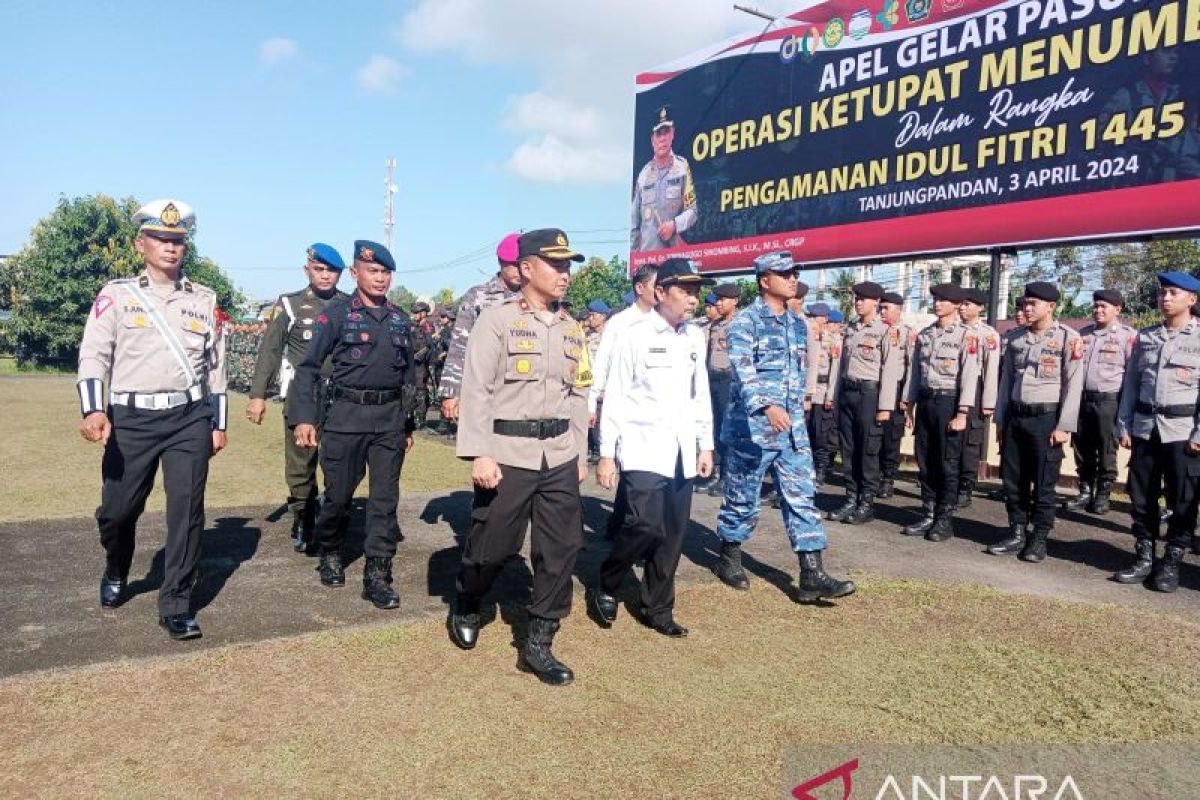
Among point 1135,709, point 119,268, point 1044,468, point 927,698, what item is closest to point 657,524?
point 927,698

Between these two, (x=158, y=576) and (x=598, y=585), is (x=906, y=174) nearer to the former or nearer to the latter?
(x=598, y=585)

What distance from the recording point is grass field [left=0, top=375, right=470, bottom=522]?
7.73 m

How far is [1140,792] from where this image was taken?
2.89 meters

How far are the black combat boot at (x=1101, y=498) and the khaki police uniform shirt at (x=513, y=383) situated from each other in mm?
6641

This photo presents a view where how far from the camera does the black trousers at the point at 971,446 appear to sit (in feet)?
23.7

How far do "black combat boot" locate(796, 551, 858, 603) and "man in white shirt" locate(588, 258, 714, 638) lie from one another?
2.90 feet

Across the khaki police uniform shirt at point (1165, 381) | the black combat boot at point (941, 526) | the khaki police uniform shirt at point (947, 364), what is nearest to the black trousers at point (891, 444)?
the khaki police uniform shirt at point (947, 364)

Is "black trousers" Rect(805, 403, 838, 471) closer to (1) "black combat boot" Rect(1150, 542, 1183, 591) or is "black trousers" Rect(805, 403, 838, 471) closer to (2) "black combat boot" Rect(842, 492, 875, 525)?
(2) "black combat boot" Rect(842, 492, 875, 525)

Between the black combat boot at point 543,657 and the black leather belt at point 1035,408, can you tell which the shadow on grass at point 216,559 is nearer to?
the black combat boot at point 543,657

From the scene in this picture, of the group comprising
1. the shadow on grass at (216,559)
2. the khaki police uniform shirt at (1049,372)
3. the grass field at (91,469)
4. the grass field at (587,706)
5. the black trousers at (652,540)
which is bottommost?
the grass field at (91,469)

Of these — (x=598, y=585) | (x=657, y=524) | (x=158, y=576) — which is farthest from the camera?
(x=158, y=576)

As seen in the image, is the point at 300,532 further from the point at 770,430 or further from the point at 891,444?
the point at 891,444

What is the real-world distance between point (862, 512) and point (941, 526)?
0.78 meters

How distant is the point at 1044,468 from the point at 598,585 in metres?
3.76
